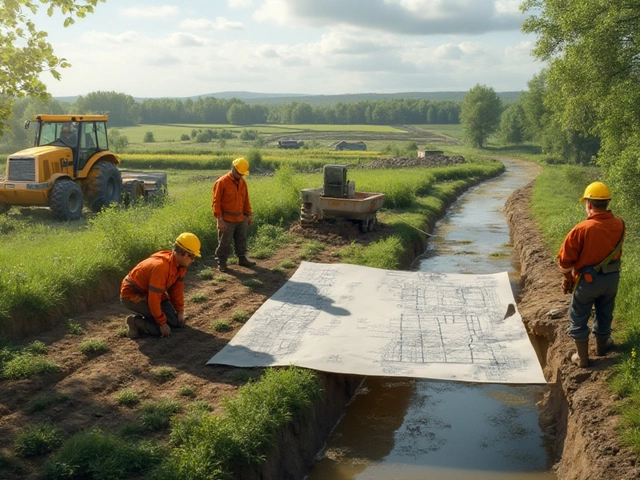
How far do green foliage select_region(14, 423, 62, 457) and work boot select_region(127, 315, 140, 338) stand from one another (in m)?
2.59

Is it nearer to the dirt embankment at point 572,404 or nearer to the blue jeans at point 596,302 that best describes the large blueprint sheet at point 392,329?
the dirt embankment at point 572,404

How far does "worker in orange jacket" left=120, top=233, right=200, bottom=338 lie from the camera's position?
8031 mm

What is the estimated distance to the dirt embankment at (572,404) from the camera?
19.2 ft

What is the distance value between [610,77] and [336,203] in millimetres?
8452

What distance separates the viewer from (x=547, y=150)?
64688mm

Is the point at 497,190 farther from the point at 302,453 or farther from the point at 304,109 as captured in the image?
the point at 304,109

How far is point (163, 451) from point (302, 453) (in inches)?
72.1

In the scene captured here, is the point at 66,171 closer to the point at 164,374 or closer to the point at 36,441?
the point at 164,374

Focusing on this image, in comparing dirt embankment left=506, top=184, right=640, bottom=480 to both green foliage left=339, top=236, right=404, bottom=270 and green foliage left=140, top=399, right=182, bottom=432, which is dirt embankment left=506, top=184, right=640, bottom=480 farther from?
green foliage left=140, top=399, right=182, bottom=432

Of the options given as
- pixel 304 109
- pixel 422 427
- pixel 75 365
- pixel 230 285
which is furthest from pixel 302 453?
pixel 304 109

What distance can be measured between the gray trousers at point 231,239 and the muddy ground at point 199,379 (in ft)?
2.60

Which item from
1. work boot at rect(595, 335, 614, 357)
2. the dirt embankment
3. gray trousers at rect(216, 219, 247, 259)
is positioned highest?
gray trousers at rect(216, 219, 247, 259)

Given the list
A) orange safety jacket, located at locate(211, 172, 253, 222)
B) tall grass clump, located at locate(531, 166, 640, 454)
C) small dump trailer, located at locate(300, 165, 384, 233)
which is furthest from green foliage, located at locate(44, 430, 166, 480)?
small dump trailer, located at locate(300, 165, 384, 233)

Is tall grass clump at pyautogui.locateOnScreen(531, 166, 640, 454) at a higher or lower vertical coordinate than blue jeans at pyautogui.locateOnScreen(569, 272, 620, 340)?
lower
